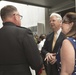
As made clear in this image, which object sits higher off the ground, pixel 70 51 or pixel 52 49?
pixel 70 51

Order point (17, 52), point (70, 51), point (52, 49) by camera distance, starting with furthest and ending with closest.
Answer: point (52, 49) < point (17, 52) < point (70, 51)

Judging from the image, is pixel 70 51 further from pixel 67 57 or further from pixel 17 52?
pixel 17 52

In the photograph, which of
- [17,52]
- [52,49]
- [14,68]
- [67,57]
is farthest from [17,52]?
[52,49]

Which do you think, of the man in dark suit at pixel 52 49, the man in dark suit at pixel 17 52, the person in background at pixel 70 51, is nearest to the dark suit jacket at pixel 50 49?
the man in dark suit at pixel 52 49

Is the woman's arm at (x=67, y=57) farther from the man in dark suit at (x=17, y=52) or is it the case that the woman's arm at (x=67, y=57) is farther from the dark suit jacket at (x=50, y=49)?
the dark suit jacket at (x=50, y=49)

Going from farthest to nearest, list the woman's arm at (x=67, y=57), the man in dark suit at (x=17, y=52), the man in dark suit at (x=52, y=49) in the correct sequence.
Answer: the man in dark suit at (x=52, y=49) < the man in dark suit at (x=17, y=52) < the woman's arm at (x=67, y=57)

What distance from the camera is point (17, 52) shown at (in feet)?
5.89

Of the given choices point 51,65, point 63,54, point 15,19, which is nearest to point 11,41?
point 15,19

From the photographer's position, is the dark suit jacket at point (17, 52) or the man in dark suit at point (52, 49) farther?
the man in dark suit at point (52, 49)

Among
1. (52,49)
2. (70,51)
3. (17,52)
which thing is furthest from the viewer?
(52,49)

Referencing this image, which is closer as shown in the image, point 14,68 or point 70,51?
point 70,51

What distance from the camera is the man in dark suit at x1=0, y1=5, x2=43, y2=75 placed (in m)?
1.78

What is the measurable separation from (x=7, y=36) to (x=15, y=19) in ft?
0.67

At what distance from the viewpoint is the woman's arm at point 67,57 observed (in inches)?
58.1
